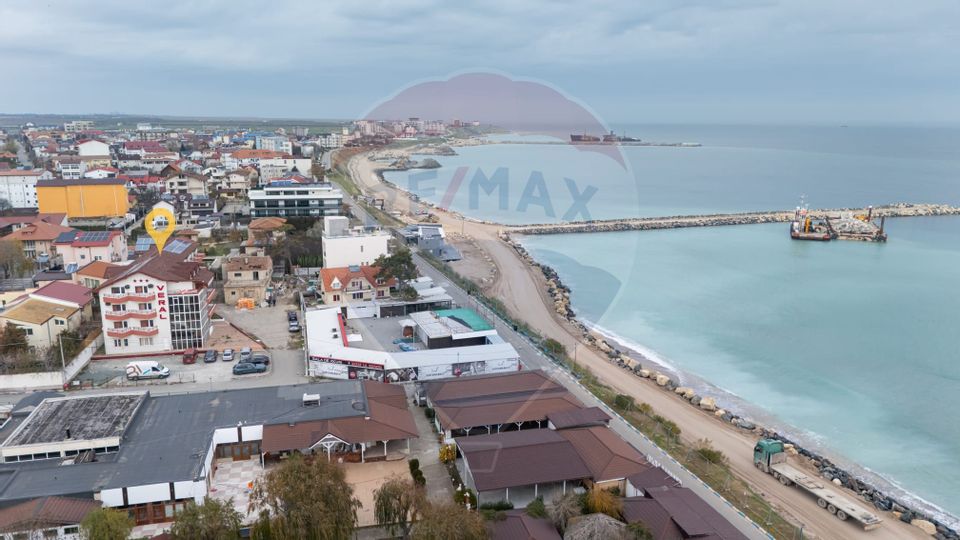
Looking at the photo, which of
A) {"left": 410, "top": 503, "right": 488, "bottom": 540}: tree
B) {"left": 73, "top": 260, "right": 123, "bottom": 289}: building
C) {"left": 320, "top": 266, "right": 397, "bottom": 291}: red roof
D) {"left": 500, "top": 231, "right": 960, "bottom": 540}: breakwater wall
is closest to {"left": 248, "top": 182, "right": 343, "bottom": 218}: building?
{"left": 320, "top": 266, "right": 397, "bottom": 291}: red roof

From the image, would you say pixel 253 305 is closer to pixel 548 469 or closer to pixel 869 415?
pixel 548 469

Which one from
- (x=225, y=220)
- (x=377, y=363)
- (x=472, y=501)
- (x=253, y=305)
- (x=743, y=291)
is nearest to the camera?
(x=472, y=501)

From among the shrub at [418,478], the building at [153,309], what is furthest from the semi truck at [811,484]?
the building at [153,309]

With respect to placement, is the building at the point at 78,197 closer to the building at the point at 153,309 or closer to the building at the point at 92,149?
the building at the point at 153,309

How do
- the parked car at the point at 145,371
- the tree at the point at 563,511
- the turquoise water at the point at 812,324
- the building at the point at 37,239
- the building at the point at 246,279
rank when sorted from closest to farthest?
the tree at the point at 563,511 → the parked car at the point at 145,371 → the turquoise water at the point at 812,324 → the building at the point at 246,279 → the building at the point at 37,239

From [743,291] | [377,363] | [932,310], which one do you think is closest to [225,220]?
[377,363]

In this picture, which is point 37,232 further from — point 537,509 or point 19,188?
point 537,509
